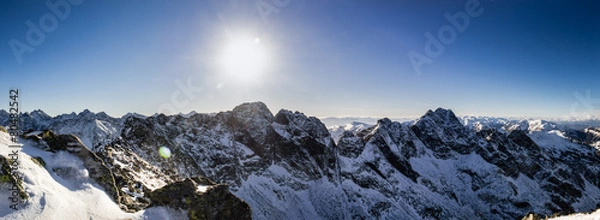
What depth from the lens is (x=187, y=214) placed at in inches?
1035

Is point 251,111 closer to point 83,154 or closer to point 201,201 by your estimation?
point 83,154

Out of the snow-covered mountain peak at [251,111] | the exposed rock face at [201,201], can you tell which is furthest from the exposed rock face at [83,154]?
the snow-covered mountain peak at [251,111]

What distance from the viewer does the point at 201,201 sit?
2764 centimetres

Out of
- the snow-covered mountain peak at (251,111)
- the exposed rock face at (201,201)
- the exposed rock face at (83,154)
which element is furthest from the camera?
the snow-covered mountain peak at (251,111)

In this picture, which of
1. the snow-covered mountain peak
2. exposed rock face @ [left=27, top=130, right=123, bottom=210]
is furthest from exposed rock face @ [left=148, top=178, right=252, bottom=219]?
the snow-covered mountain peak

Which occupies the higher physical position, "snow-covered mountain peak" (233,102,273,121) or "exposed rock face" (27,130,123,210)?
"snow-covered mountain peak" (233,102,273,121)

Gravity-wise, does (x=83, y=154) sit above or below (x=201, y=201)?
above

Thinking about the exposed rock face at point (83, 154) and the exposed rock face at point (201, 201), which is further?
the exposed rock face at point (201, 201)

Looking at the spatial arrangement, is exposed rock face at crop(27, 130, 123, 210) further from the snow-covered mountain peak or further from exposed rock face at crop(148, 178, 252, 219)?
the snow-covered mountain peak

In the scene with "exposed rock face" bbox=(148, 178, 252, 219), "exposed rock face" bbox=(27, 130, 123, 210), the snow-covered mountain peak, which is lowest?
"exposed rock face" bbox=(148, 178, 252, 219)

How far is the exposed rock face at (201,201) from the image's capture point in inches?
1054

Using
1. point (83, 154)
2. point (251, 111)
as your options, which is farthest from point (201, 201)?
point (251, 111)

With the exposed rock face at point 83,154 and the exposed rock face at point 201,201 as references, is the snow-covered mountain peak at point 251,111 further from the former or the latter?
the exposed rock face at point 201,201

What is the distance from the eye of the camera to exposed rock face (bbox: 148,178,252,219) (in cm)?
2677
